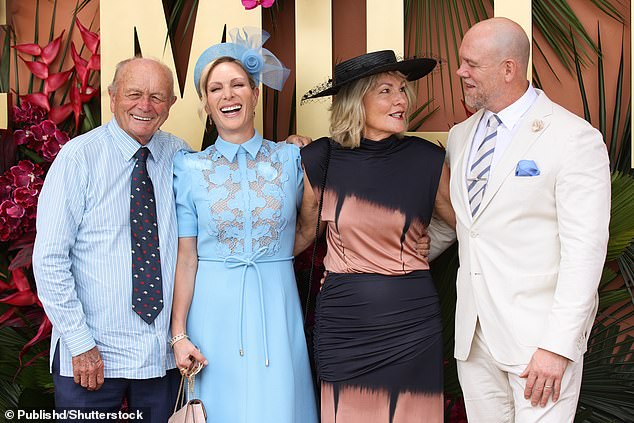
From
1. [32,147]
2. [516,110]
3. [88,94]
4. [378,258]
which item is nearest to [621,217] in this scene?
[516,110]

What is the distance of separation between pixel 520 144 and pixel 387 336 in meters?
0.86

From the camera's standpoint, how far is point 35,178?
3.47m

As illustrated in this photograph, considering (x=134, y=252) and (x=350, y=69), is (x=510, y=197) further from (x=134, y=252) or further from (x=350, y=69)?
(x=134, y=252)

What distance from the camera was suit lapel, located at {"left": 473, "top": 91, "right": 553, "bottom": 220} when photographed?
101 inches

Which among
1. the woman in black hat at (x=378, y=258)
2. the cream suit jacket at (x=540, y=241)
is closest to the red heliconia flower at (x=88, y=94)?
the woman in black hat at (x=378, y=258)

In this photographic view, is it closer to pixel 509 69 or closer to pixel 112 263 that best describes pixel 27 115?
pixel 112 263

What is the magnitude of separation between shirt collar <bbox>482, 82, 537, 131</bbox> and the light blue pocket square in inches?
8.0

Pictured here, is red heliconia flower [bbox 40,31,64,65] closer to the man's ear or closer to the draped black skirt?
the draped black skirt

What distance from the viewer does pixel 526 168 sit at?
2.53 metres

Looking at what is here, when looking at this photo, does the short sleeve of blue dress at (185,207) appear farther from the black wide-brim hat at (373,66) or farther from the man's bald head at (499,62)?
the man's bald head at (499,62)

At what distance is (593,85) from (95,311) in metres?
2.51

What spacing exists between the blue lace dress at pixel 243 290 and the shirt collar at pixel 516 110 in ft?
2.87

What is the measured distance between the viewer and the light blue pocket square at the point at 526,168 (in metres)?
2.52

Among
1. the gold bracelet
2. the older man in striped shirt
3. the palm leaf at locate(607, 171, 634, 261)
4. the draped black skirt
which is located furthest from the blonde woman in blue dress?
the palm leaf at locate(607, 171, 634, 261)
